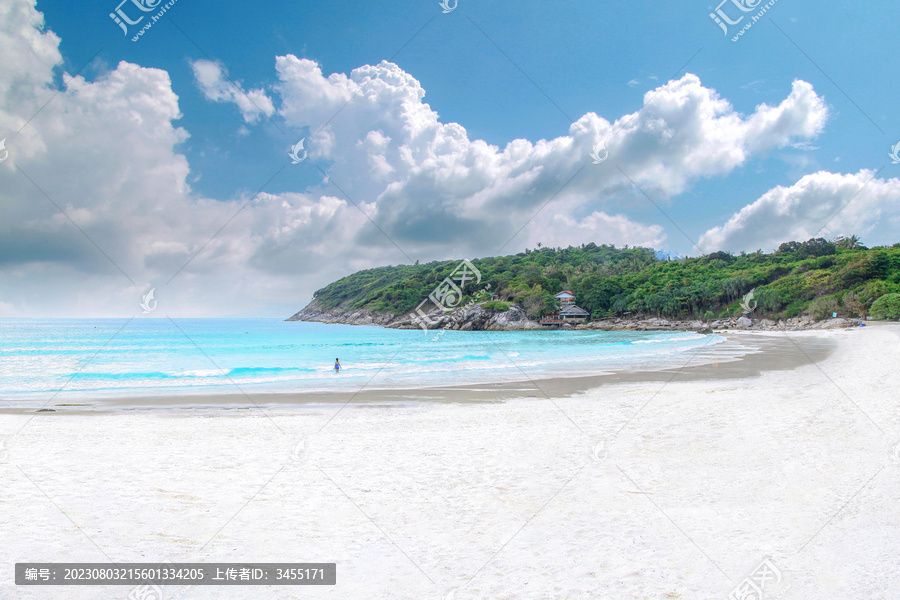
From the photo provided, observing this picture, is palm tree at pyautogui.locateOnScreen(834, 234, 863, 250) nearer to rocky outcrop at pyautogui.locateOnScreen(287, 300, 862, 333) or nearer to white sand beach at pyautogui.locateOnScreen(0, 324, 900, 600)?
rocky outcrop at pyautogui.locateOnScreen(287, 300, 862, 333)

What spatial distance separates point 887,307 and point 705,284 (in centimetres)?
3400

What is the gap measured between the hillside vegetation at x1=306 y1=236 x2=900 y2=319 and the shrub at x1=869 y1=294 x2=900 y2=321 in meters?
0.16

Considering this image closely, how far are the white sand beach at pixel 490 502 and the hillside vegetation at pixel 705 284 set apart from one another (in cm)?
7059

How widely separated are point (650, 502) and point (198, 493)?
603cm

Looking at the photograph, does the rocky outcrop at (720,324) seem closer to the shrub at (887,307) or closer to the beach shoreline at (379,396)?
the shrub at (887,307)

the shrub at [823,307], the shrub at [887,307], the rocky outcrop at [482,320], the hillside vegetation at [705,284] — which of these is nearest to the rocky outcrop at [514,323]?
the rocky outcrop at [482,320]

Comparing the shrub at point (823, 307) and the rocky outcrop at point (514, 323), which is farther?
the rocky outcrop at point (514, 323)

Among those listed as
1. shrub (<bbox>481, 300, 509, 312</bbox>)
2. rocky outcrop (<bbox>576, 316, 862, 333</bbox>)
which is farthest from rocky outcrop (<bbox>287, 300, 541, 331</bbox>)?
rocky outcrop (<bbox>576, 316, 862, 333</bbox>)

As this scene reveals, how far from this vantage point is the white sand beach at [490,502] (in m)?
3.79

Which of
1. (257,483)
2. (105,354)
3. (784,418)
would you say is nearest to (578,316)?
(105,354)

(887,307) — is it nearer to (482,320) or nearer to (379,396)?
(482,320)

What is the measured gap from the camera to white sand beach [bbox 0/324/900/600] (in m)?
3.79

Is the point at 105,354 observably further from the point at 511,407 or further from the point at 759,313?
the point at 759,313

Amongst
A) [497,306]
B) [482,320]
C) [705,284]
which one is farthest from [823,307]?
[482,320]
